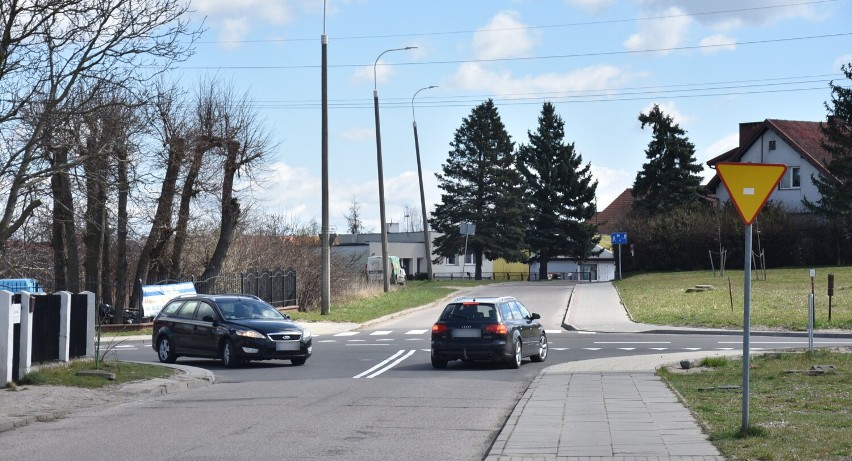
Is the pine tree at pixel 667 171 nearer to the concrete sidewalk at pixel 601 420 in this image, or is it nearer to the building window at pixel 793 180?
the building window at pixel 793 180

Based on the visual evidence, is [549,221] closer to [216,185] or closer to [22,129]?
[216,185]

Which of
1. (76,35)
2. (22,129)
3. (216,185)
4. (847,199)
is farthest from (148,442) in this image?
(847,199)

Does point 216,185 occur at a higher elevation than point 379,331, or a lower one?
higher

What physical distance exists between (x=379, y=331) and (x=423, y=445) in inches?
834

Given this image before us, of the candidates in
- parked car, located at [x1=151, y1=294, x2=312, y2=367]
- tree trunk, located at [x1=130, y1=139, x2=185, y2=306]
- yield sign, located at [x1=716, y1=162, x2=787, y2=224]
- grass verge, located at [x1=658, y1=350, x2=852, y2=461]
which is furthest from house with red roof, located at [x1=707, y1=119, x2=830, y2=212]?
yield sign, located at [x1=716, y1=162, x2=787, y2=224]

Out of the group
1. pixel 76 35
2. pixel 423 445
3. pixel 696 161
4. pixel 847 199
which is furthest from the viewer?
pixel 696 161

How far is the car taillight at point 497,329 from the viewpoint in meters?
19.6

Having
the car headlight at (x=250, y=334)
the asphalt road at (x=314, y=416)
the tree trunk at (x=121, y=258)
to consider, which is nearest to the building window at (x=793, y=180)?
the tree trunk at (x=121, y=258)

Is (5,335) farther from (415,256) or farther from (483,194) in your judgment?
(415,256)

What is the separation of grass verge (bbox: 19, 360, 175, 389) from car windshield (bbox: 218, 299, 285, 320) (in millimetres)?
2845

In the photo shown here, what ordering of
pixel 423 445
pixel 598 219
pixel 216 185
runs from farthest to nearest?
pixel 598 219
pixel 216 185
pixel 423 445

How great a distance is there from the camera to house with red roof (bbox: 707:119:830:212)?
73.2 meters

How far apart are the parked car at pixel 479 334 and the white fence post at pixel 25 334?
7404 millimetres

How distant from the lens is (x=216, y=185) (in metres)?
37.0
